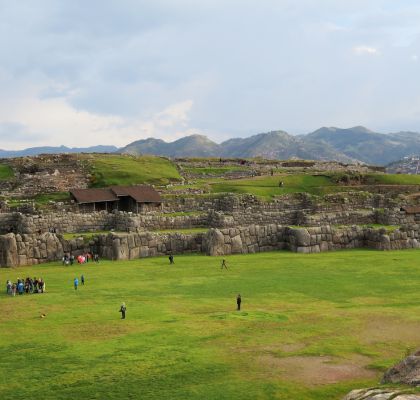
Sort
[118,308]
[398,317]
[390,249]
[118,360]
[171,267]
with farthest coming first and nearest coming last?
[390,249] < [171,267] < [118,308] < [398,317] < [118,360]

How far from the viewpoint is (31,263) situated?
38.7 meters

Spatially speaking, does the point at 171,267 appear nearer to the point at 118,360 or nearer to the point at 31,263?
the point at 31,263

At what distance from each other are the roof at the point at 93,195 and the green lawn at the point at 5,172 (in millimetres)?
16112

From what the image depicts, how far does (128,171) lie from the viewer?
2721 inches

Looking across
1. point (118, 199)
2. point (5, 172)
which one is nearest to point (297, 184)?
point (118, 199)

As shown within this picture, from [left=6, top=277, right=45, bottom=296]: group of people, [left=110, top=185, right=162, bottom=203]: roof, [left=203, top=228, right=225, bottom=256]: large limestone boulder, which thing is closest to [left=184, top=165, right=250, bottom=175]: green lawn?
[left=110, top=185, right=162, bottom=203]: roof

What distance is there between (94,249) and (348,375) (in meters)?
27.5

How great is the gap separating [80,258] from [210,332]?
19.4m

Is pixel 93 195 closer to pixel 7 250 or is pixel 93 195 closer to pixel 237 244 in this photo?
pixel 7 250

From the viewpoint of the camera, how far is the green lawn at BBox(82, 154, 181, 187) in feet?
217

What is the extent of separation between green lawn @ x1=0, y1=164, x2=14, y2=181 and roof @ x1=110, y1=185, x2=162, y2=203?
18.1 m

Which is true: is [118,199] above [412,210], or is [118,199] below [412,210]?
above

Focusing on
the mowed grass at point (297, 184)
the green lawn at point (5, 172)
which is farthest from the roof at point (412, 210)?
the green lawn at point (5, 172)

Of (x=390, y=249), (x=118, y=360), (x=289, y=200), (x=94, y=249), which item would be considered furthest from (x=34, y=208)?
(x=118, y=360)
